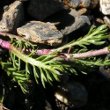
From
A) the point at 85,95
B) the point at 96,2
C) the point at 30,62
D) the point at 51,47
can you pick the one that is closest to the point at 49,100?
the point at 85,95

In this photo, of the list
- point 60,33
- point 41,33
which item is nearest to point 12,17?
point 41,33

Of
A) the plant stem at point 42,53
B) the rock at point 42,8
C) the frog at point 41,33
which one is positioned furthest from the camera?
the rock at point 42,8

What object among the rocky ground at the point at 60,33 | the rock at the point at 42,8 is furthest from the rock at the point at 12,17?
the rock at the point at 42,8

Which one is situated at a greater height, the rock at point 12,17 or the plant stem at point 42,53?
the rock at point 12,17

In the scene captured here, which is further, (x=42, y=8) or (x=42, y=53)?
(x=42, y=8)

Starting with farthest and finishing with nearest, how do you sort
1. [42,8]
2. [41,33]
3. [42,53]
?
[42,8]
[41,33]
[42,53]

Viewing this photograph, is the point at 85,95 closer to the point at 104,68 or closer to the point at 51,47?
the point at 104,68

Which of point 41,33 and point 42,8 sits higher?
point 42,8

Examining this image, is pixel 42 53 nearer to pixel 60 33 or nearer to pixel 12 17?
pixel 60 33

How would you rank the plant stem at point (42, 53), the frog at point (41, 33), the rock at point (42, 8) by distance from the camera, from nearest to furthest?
1. the plant stem at point (42, 53)
2. the frog at point (41, 33)
3. the rock at point (42, 8)

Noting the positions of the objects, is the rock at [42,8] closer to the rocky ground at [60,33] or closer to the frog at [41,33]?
the rocky ground at [60,33]

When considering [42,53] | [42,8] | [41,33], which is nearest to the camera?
[42,53]
